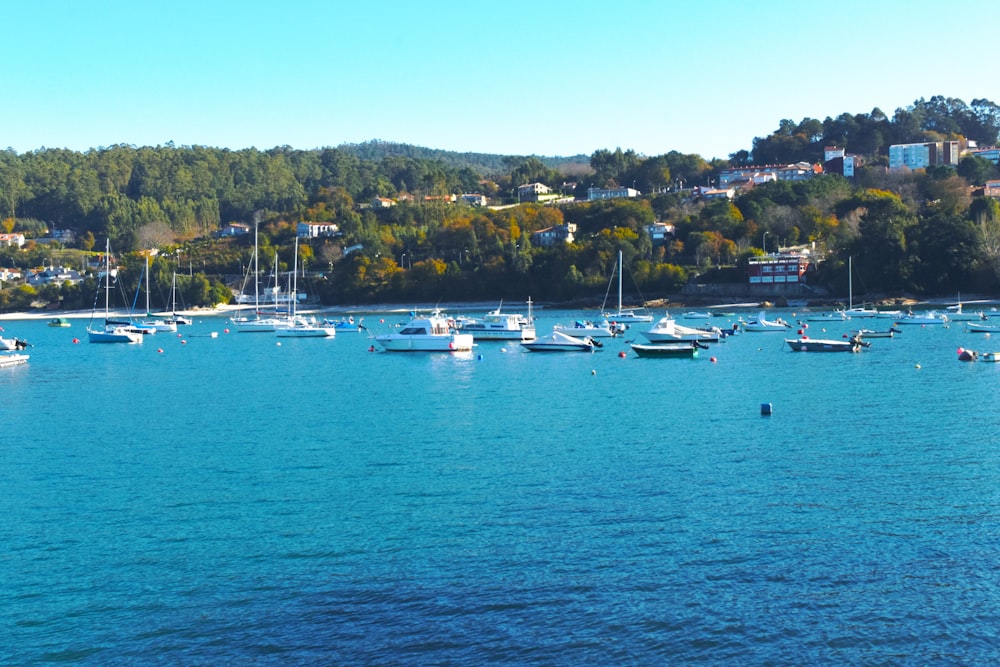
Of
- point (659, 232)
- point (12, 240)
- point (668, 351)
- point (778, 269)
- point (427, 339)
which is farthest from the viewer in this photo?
point (12, 240)

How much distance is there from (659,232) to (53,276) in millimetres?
86122

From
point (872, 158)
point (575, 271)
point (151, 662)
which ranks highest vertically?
point (872, 158)

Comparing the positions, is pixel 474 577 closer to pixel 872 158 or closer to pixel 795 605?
pixel 795 605

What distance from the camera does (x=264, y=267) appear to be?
14788 cm

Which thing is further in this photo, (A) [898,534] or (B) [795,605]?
(A) [898,534]

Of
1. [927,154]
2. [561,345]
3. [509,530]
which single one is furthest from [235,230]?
[509,530]

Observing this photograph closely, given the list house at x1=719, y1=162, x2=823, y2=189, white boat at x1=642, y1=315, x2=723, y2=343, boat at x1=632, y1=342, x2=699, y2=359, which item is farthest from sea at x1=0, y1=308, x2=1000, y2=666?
house at x1=719, y1=162, x2=823, y2=189

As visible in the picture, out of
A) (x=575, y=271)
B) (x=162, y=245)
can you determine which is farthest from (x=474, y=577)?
(x=162, y=245)

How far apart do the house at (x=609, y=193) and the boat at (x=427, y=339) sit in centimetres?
12124

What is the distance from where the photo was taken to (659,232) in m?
136

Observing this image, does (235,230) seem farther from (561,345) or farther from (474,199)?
(561,345)

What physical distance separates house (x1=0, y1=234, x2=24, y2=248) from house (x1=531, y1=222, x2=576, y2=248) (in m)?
87.7

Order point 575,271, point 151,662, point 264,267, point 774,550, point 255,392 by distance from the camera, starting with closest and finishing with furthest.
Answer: point 151,662
point 774,550
point 255,392
point 575,271
point 264,267

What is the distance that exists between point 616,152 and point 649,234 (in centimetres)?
6665
